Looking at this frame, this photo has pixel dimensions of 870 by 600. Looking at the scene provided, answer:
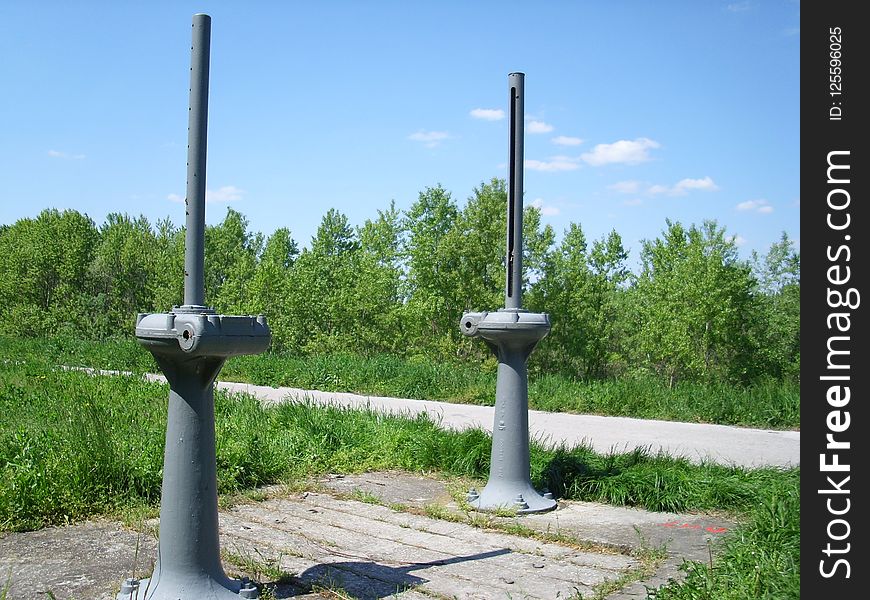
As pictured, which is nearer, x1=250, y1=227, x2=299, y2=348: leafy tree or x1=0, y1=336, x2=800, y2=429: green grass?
x1=0, y1=336, x2=800, y2=429: green grass

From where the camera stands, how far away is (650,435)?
31.1 ft

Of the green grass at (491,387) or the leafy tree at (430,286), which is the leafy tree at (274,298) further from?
the green grass at (491,387)

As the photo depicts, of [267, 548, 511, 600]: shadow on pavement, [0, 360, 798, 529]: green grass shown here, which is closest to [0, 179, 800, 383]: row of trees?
[0, 360, 798, 529]: green grass

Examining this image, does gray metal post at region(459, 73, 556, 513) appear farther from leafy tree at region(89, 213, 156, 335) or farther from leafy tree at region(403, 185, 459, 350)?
leafy tree at region(89, 213, 156, 335)

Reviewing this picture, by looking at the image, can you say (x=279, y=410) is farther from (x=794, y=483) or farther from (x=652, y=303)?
(x=652, y=303)

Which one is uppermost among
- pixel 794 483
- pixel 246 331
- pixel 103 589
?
pixel 246 331

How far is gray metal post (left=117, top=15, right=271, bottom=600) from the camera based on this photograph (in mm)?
3564

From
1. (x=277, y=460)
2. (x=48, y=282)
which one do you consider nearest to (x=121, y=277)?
(x=48, y=282)

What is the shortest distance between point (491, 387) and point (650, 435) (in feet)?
12.7

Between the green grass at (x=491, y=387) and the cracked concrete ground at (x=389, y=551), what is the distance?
19.2 feet

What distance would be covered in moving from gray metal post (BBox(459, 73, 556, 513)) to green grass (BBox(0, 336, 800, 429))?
601 cm

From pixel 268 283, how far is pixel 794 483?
2792 cm

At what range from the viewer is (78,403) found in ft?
25.9
